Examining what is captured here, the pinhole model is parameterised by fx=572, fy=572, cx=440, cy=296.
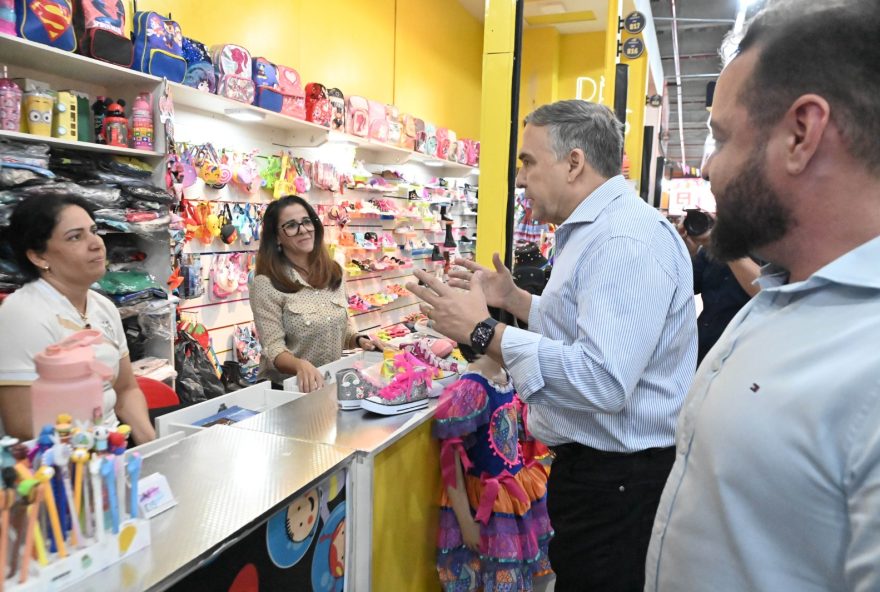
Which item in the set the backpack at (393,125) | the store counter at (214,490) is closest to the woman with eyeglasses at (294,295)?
the store counter at (214,490)

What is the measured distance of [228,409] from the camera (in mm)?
2223

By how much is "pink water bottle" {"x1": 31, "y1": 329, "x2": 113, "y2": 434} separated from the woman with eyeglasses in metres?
1.61

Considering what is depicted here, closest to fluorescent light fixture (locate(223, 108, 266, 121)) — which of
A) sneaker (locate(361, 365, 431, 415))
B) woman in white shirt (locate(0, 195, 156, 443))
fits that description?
woman in white shirt (locate(0, 195, 156, 443))

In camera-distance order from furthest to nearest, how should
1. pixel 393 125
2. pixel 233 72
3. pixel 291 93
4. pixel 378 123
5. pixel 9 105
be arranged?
pixel 393 125 < pixel 378 123 < pixel 291 93 < pixel 233 72 < pixel 9 105

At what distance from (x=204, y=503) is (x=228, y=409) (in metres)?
0.87

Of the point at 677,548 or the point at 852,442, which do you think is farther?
the point at 677,548

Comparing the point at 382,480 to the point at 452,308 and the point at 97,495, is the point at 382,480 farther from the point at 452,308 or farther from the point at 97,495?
the point at 97,495

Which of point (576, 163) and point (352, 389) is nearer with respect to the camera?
point (576, 163)

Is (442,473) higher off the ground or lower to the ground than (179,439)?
lower

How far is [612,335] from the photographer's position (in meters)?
1.39

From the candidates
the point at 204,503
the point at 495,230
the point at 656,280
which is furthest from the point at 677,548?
the point at 495,230

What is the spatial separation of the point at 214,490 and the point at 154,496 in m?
0.16

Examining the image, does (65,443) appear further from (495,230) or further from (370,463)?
(495,230)

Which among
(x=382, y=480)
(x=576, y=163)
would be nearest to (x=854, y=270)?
(x=576, y=163)
